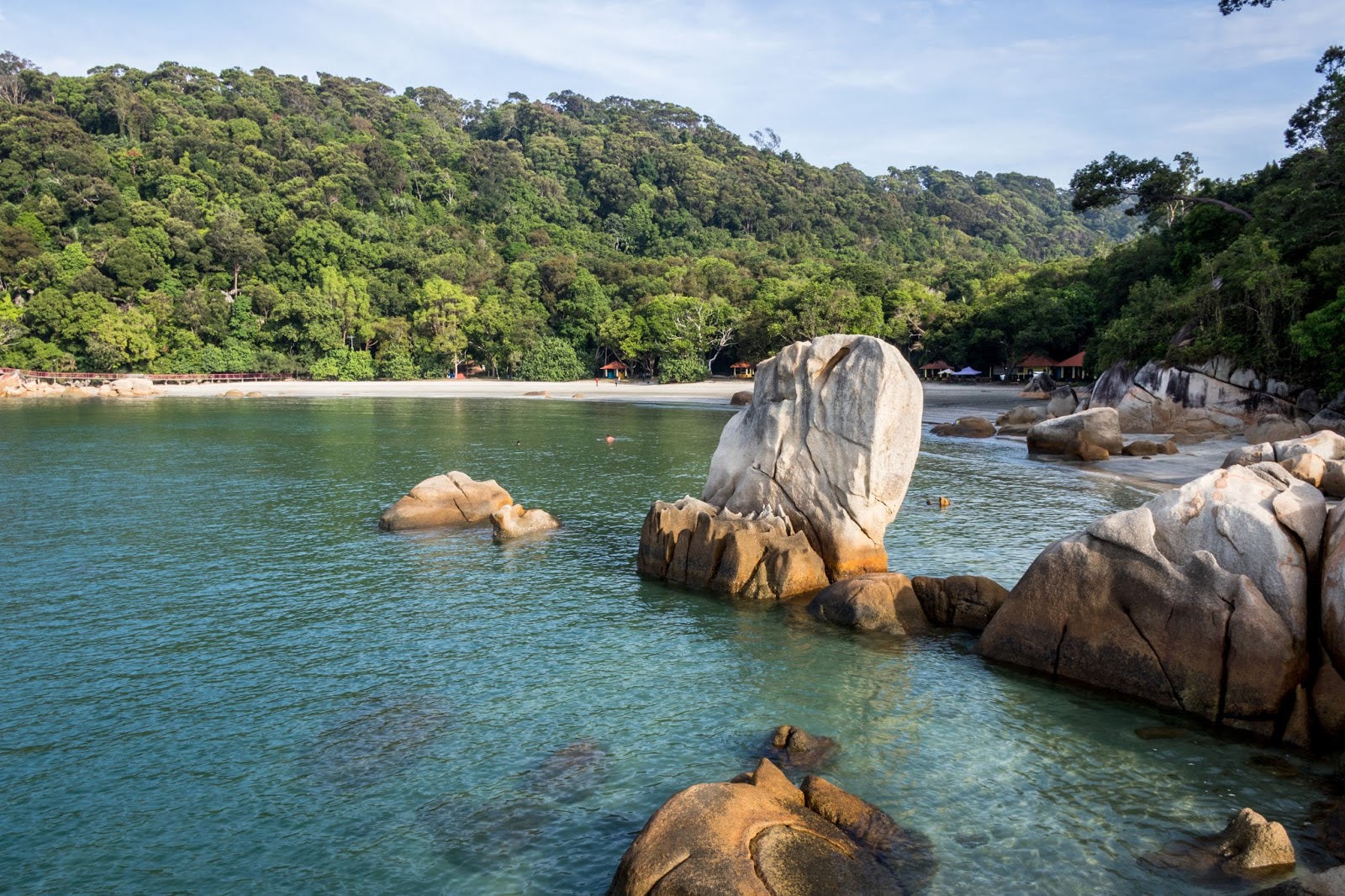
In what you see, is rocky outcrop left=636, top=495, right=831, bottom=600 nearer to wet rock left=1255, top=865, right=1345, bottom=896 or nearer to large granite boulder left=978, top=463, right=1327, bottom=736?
large granite boulder left=978, top=463, right=1327, bottom=736

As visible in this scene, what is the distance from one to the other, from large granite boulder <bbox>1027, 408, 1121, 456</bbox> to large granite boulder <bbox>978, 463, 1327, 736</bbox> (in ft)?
78.8

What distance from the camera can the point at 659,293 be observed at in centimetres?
9581

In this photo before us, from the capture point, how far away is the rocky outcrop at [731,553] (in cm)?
1669

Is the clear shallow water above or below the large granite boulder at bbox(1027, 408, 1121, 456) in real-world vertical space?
below

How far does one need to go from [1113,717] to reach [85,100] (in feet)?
505

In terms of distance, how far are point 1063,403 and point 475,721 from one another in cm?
4529

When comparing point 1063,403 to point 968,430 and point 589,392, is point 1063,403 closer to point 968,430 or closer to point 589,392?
point 968,430

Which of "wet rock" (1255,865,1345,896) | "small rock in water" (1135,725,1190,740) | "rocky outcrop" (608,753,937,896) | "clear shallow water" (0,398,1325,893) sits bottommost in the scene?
"clear shallow water" (0,398,1325,893)

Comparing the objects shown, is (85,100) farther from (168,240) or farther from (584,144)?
(584,144)

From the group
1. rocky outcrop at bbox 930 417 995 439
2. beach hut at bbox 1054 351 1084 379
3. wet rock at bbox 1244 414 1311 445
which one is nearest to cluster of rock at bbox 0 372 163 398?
rocky outcrop at bbox 930 417 995 439

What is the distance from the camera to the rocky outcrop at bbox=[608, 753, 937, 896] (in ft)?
22.6

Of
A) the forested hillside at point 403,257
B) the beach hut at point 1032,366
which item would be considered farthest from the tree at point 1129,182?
the beach hut at point 1032,366

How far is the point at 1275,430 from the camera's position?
31.7 meters

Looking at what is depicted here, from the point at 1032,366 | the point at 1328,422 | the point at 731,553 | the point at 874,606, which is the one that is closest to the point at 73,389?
the point at 731,553
